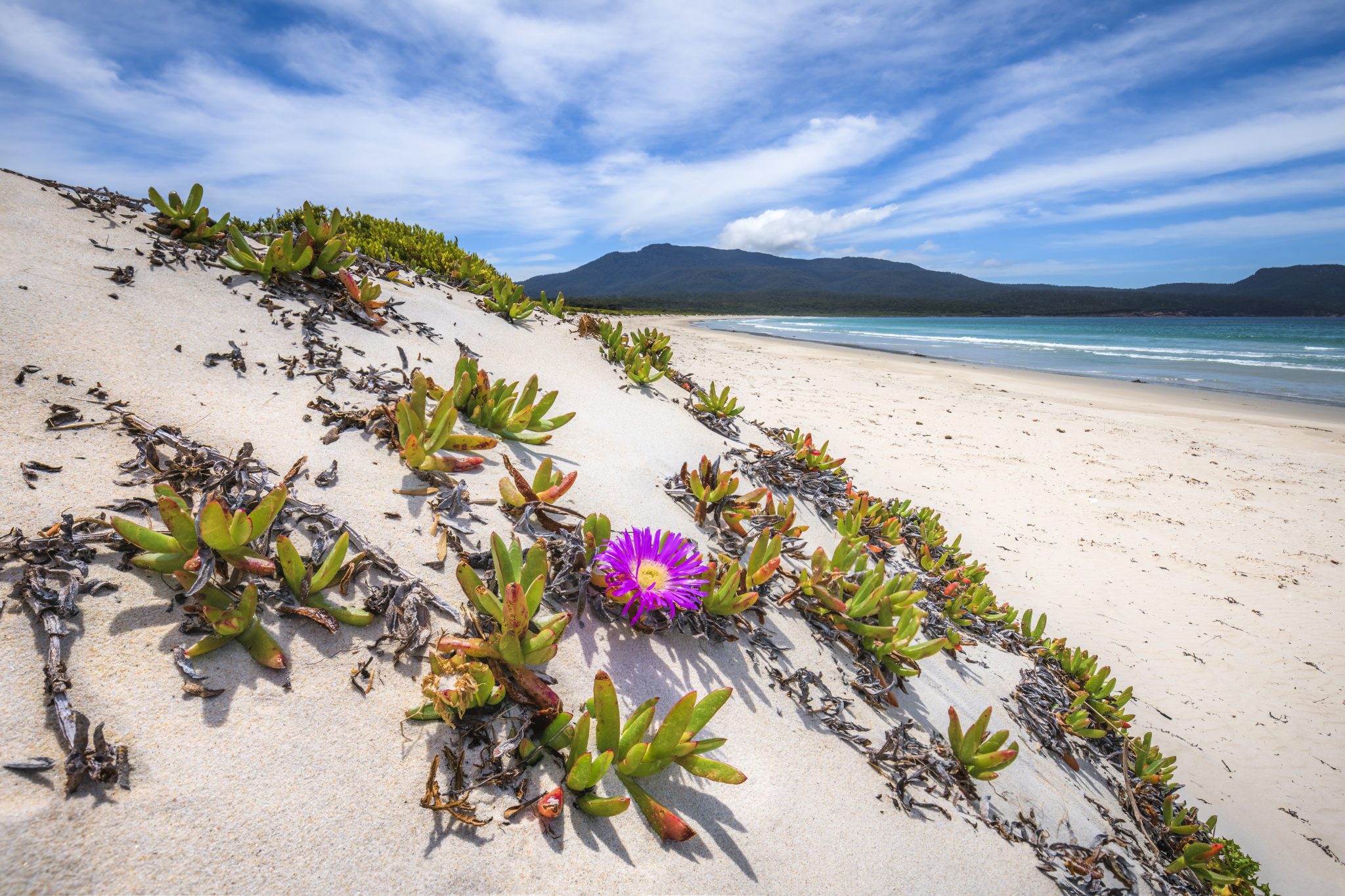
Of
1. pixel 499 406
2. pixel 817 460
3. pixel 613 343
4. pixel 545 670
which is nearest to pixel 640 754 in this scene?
pixel 545 670

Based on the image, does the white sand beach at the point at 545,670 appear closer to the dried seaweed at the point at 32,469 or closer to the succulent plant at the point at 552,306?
the dried seaweed at the point at 32,469

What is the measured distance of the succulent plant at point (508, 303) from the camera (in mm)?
5094

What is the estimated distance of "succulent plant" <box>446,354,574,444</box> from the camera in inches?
116

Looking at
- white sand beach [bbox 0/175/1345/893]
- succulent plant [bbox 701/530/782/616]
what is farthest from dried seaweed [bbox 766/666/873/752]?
succulent plant [bbox 701/530/782/616]

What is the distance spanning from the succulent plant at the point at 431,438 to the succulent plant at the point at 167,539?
2.78ft

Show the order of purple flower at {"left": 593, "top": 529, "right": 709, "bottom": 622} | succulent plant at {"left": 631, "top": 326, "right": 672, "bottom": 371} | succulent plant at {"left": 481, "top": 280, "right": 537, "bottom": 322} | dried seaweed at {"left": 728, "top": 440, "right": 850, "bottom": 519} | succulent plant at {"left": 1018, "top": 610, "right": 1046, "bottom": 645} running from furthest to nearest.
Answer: succulent plant at {"left": 631, "top": 326, "right": 672, "bottom": 371}, succulent plant at {"left": 481, "top": 280, "right": 537, "bottom": 322}, dried seaweed at {"left": 728, "top": 440, "right": 850, "bottom": 519}, succulent plant at {"left": 1018, "top": 610, "right": 1046, "bottom": 645}, purple flower at {"left": 593, "top": 529, "right": 709, "bottom": 622}

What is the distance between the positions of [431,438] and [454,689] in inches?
51.2

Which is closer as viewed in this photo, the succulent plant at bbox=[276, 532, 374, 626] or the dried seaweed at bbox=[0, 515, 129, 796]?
the dried seaweed at bbox=[0, 515, 129, 796]

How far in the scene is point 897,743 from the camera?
2232 millimetres

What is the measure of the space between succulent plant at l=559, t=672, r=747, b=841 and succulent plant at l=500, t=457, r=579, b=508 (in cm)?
104

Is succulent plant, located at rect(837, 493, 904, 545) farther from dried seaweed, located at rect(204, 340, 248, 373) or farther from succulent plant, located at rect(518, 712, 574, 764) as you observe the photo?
dried seaweed, located at rect(204, 340, 248, 373)

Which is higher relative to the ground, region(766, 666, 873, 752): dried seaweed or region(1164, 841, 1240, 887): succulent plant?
region(766, 666, 873, 752): dried seaweed

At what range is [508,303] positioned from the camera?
202 inches

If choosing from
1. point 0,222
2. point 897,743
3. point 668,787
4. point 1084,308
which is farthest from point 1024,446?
point 1084,308
